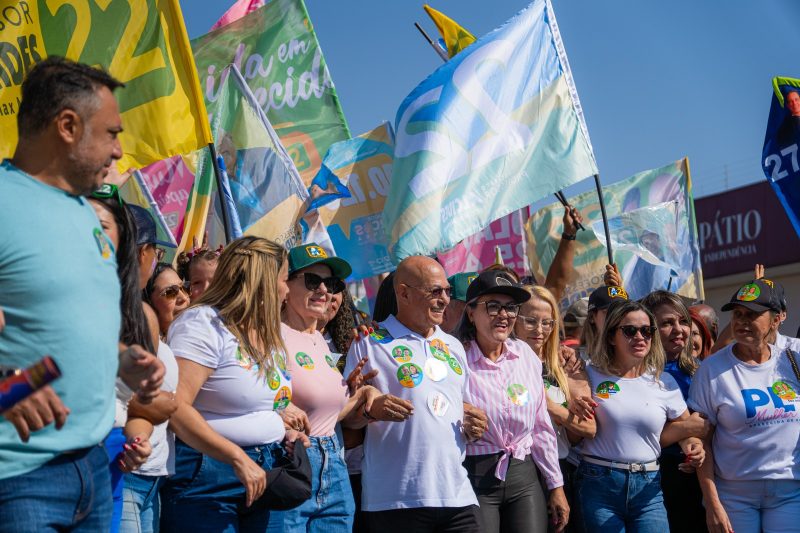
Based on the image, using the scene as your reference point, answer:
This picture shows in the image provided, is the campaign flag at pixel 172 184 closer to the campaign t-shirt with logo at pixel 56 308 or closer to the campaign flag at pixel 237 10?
the campaign flag at pixel 237 10

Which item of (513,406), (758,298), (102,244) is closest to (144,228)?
(102,244)

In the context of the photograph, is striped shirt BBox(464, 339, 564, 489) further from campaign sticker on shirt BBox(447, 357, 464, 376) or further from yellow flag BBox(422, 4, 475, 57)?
yellow flag BBox(422, 4, 475, 57)

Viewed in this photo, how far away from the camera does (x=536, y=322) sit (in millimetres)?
6062

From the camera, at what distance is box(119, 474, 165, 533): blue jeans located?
12.4 ft

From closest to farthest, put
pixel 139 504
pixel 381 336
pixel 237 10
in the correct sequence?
pixel 139 504 → pixel 381 336 → pixel 237 10

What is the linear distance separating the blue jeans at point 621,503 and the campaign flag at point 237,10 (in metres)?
6.85

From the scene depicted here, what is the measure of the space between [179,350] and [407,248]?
2.89 metres

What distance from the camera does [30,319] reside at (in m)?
2.44

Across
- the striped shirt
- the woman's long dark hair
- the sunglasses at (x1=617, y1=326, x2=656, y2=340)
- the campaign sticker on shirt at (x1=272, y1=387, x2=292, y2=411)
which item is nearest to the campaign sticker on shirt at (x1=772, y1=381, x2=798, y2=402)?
the sunglasses at (x1=617, y1=326, x2=656, y2=340)

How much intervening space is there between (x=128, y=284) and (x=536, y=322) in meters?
3.39

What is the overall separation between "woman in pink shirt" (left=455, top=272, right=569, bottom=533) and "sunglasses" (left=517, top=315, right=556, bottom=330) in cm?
34

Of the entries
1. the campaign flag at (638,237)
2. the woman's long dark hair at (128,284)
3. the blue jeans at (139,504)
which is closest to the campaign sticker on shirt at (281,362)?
the blue jeans at (139,504)

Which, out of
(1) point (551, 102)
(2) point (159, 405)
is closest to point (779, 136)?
(1) point (551, 102)

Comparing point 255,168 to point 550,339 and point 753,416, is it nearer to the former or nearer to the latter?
point 550,339
